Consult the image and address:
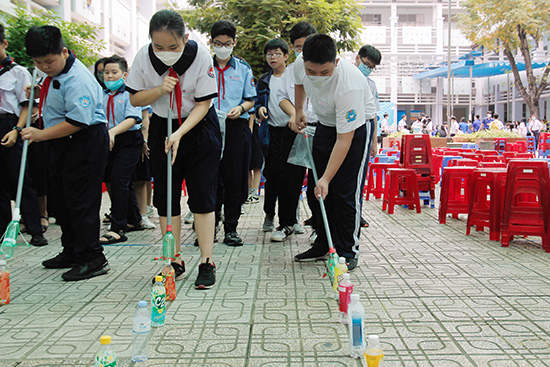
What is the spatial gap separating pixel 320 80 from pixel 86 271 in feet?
7.95

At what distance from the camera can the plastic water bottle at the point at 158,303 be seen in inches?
125

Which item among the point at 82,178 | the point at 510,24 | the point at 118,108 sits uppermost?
the point at 510,24

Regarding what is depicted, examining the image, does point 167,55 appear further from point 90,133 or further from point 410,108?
point 410,108

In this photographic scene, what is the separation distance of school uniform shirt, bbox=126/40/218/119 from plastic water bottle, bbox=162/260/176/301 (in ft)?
3.89

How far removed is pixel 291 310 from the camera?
11.5 feet

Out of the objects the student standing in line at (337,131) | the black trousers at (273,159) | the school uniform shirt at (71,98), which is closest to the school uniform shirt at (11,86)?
the school uniform shirt at (71,98)

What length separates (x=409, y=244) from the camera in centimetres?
561

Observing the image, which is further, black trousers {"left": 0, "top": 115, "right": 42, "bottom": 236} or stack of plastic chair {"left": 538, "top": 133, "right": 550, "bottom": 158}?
stack of plastic chair {"left": 538, "top": 133, "right": 550, "bottom": 158}

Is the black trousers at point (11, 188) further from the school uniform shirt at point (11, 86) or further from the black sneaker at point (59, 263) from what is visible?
the black sneaker at point (59, 263)

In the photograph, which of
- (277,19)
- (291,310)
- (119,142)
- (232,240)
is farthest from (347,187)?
(277,19)

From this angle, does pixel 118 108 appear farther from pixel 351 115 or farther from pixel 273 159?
pixel 351 115

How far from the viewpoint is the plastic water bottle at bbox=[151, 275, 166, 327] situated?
3.18m

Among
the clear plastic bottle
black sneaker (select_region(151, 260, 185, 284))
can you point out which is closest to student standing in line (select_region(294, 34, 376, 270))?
Answer: black sneaker (select_region(151, 260, 185, 284))

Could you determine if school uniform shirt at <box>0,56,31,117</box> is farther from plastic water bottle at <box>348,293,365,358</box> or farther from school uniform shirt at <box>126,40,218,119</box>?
plastic water bottle at <box>348,293,365,358</box>
